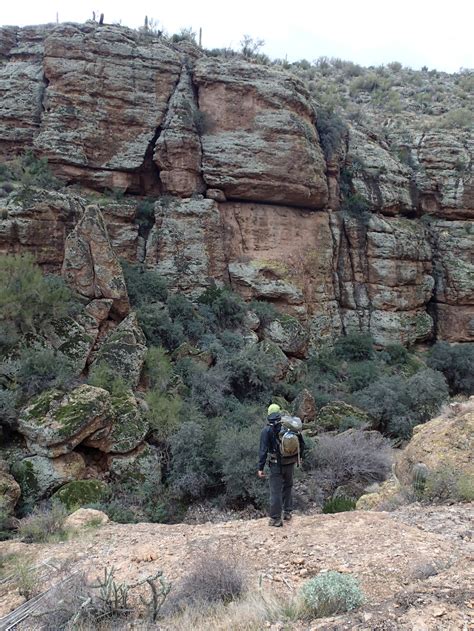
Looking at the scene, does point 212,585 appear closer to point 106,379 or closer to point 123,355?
point 106,379

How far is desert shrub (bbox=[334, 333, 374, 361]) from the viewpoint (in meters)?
17.9

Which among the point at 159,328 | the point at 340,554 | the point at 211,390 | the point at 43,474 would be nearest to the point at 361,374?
the point at 211,390

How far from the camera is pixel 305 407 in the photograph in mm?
12883

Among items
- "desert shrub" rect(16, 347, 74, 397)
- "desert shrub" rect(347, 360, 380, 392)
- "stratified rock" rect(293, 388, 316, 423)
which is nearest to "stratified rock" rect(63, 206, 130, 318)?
"desert shrub" rect(16, 347, 74, 397)

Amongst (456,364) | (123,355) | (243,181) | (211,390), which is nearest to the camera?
(123,355)

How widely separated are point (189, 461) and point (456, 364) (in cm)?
1308

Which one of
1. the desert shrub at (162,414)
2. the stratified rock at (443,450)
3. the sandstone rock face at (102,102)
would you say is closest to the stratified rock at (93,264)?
the desert shrub at (162,414)

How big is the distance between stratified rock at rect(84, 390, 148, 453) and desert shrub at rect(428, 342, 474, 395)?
13.1 meters

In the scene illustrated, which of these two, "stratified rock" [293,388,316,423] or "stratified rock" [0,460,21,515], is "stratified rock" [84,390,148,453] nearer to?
"stratified rock" [0,460,21,515]

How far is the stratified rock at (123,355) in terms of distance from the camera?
35.1ft

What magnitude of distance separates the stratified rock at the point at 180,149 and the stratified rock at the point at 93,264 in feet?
17.1

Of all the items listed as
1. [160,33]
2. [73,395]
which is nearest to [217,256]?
[73,395]

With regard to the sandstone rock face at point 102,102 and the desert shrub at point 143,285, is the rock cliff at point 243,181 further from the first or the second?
the desert shrub at point 143,285

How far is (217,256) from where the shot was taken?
56.0 ft
